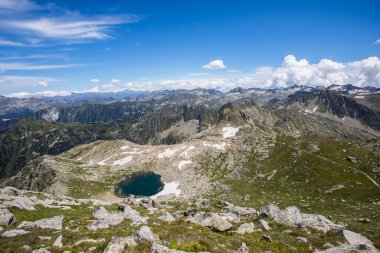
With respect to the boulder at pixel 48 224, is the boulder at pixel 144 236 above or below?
above

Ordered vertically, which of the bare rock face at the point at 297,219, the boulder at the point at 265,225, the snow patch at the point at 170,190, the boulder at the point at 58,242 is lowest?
the snow patch at the point at 170,190

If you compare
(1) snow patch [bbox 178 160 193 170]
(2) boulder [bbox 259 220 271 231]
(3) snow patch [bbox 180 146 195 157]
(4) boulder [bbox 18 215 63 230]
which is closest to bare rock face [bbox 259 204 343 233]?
(2) boulder [bbox 259 220 271 231]

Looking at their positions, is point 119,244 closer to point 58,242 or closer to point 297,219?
point 58,242

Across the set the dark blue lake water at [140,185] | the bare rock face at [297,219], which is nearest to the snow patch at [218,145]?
the dark blue lake water at [140,185]

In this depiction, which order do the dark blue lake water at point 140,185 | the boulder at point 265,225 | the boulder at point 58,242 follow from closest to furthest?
the boulder at point 58,242 < the boulder at point 265,225 < the dark blue lake water at point 140,185

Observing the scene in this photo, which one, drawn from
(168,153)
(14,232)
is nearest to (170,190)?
(168,153)

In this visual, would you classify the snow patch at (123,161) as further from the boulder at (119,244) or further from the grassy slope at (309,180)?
the boulder at (119,244)

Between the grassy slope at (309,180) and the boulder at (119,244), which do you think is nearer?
the boulder at (119,244)
